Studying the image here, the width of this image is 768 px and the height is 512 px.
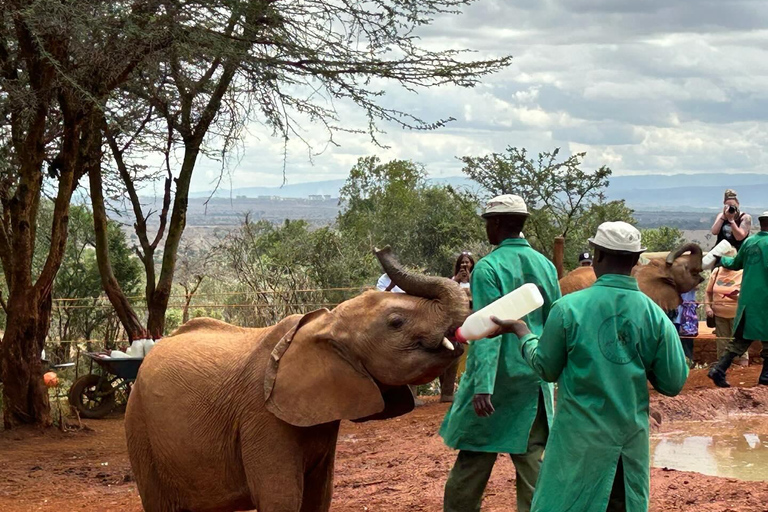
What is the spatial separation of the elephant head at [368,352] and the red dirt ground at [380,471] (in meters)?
2.30

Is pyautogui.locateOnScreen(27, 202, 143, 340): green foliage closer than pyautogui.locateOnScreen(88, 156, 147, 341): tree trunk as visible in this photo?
No

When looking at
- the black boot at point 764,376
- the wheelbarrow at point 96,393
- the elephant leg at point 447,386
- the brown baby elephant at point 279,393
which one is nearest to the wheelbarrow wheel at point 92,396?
the wheelbarrow at point 96,393

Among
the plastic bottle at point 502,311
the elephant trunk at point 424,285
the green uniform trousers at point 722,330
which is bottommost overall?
the green uniform trousers at point 722,330

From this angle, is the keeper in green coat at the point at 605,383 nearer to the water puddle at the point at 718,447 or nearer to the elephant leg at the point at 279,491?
the elephant leg at the point at 279,491

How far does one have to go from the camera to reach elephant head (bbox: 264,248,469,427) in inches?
193

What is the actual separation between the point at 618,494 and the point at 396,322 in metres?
1.23

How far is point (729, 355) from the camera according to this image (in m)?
11.8

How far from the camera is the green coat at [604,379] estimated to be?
14.5ft

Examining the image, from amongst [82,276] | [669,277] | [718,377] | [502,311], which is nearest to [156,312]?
[669,277]

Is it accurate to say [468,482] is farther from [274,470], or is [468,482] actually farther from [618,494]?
[618,494]

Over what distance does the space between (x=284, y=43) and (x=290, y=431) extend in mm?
6488

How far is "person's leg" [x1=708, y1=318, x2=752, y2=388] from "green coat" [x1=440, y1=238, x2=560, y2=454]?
6.41 meters

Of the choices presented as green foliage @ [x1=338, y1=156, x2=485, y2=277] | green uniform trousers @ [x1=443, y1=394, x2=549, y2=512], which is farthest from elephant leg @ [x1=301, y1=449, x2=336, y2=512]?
green foliage @ [x1=338, y1=156, x2=485, y2=277]

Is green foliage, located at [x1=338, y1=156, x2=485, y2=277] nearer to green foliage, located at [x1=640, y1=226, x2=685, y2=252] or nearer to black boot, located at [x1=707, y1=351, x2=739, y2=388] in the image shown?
green foliage, located at [x1=640, y1=226, x2=685, y2=252]
